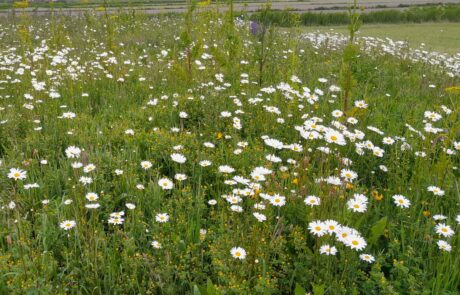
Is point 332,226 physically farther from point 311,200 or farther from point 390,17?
point 390,17

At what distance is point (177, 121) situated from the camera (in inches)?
145

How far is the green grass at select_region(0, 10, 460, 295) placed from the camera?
185 centimetres

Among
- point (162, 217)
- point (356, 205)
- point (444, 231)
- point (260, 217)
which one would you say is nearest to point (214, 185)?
point (162, 217)

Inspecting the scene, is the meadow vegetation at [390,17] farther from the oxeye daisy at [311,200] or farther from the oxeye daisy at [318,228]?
the oxeye daisy at [318,228]

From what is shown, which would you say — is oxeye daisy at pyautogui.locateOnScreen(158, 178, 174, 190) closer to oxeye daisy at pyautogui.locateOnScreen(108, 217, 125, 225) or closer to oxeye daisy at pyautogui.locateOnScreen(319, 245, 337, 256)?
oxeye daisy at pyautogui.locateOnScreen(108, 217, 125, 225)

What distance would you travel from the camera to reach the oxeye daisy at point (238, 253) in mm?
1824

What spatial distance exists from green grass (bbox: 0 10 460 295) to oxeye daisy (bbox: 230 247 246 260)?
0.12 ft

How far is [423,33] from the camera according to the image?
458 inches

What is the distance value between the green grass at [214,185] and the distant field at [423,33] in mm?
5244

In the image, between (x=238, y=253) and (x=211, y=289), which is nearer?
(x=211, y=289)

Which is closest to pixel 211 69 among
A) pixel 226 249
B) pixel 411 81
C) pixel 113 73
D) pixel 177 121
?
pixel 113 73

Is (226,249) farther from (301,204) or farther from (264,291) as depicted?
(301,204)

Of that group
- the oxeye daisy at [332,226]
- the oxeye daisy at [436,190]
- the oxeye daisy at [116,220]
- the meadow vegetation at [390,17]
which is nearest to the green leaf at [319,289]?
the oxeye daisy at [332,226]

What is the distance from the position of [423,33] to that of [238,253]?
1197cm
